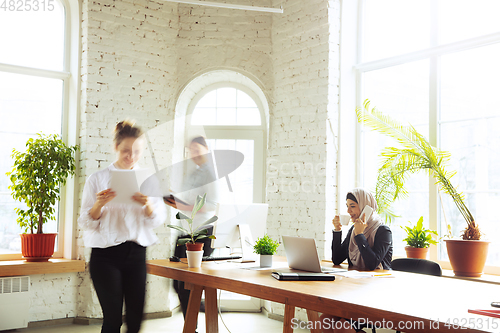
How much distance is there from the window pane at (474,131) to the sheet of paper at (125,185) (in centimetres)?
261

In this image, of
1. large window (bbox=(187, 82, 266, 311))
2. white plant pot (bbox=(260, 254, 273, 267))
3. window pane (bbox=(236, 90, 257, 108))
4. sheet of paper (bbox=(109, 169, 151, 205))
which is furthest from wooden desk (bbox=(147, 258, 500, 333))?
window pane (bbox=(236, 90, 257, 108))

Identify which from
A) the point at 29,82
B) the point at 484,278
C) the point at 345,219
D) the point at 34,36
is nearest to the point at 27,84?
the point at 29,82

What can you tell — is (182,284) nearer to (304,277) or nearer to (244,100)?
(304,277)

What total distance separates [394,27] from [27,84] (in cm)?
382

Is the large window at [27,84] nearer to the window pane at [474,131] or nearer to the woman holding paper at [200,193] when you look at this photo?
the woman holding paper at [200,193]

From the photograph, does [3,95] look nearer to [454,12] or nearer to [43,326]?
[43,326]

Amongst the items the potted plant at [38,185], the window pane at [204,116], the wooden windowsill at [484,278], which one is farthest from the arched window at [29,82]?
the wooden windowsill at [484,278]

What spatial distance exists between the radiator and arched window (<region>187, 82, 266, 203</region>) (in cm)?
220

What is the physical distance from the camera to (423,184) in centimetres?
407

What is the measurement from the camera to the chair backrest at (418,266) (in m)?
2.81

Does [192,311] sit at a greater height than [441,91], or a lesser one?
lesser

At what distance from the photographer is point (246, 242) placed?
10.4 ft

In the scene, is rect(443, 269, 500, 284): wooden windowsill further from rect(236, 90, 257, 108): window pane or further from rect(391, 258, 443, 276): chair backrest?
rect(236, 90, 257, 108): window pane

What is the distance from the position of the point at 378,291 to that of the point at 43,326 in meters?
3.58
